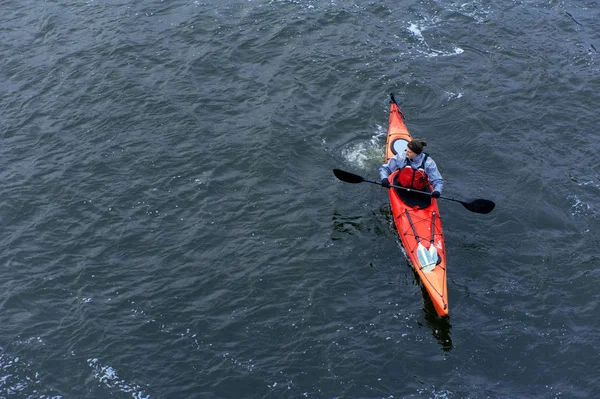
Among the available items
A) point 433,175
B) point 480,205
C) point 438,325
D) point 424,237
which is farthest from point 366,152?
point 438,325

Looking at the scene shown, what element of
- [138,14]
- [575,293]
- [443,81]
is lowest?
[575,293]

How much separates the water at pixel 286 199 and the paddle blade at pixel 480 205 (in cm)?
66

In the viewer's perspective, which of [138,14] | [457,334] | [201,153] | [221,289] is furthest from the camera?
[138,14]

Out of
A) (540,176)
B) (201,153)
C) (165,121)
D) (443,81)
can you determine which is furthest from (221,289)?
(443,81)

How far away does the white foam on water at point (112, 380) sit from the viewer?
1119 centimetres

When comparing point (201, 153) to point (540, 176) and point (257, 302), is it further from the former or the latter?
point (540, 176)

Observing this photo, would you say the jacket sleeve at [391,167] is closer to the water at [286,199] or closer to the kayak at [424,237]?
the kayak at [424,237]

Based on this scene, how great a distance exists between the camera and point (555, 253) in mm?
13180

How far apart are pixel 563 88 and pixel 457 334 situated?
8.82 meters

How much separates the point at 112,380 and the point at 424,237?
21.1 ft

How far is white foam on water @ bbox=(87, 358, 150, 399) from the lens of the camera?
11.2 meters

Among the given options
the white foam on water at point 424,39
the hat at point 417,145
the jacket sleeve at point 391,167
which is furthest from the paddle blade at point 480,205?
the white foam on water at point 424,39

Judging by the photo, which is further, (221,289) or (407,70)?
(407,70)

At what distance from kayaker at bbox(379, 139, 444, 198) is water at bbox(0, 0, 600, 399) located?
106 centimetres
